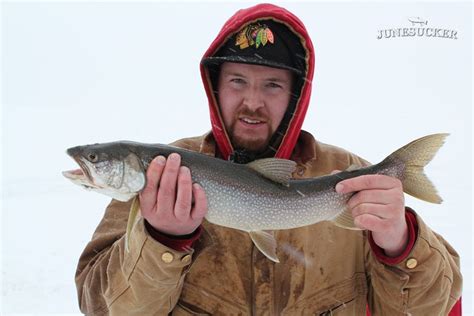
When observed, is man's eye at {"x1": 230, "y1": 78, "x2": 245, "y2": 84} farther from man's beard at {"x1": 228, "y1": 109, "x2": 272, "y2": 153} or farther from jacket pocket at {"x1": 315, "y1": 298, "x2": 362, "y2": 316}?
jacket pocket at {"x1": 315, "y1": 298, "x2": 362, "y2": 316}

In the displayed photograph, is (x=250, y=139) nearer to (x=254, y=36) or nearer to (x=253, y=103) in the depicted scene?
(x=253, y=103)

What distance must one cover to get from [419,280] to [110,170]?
1.73 m

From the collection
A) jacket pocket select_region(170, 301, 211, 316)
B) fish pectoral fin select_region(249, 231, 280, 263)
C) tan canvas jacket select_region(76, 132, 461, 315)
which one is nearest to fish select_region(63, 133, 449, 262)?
fish pectoral fin select_region(249, 231, 280, 263)

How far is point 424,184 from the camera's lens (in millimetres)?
2479

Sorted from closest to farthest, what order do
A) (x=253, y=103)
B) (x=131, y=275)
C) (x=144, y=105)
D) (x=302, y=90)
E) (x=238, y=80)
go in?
1. (x=131, y=275)
2. (x=253, y=103)
3. (x=238, y=80)
4. (x=302, y=90)
5. (x=144, y=105)

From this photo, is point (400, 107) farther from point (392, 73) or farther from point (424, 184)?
point (424, 184)

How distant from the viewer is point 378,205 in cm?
227

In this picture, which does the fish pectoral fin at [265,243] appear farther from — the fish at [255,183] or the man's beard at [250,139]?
the man's beard at [250,139]

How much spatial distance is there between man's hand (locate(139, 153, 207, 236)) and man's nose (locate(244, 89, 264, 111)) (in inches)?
31.7

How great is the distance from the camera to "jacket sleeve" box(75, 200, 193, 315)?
2342mm

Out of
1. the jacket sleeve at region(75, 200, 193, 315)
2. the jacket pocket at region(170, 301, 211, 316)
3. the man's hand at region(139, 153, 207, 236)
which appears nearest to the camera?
the man's hand at region(139, 153, 207, 236)

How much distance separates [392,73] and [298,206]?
82.9ft

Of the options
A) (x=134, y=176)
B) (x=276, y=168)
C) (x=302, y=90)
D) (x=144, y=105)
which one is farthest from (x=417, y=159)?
(x=144, y=105)

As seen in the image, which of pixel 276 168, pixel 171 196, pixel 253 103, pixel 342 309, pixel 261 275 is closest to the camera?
pixel 171 196
